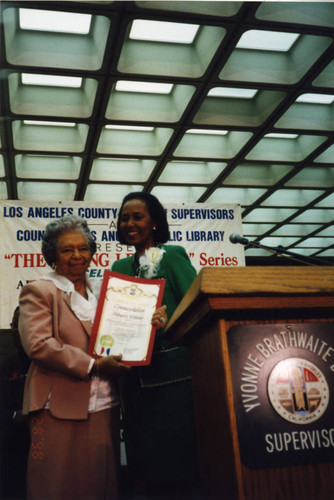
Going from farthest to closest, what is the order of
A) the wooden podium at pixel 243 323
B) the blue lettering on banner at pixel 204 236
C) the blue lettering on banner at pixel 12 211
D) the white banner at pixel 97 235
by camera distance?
the blue lettering on banner at pixel 204 236
the blue lettering on banner at pixel 12 211
the white banner at pixel 97 235
the wooden podium at pixel 243 323

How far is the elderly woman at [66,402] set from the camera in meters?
1.30

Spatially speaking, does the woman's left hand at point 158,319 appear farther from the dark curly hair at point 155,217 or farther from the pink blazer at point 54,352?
the dark curly hair at point 155,217

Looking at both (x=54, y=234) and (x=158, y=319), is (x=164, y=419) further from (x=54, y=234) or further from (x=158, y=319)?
(x=54, y=234)

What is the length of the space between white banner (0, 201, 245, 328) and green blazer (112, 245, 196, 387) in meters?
2.19

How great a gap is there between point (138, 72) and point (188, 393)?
3444 mm

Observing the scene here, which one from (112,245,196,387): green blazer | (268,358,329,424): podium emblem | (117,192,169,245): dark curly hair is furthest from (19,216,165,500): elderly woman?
(268,358,329,424): podium emblem

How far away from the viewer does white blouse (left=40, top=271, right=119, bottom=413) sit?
1396mm

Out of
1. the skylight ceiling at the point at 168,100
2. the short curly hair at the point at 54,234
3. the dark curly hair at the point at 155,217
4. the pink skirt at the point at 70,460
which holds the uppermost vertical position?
the skylight ceiling at the point at 168,100

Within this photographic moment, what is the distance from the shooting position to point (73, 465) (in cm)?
131

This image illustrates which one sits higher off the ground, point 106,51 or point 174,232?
point 106,51

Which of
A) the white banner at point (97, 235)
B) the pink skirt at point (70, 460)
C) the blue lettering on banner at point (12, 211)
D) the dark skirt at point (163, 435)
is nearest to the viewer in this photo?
the pink skirt at point (70, 460)

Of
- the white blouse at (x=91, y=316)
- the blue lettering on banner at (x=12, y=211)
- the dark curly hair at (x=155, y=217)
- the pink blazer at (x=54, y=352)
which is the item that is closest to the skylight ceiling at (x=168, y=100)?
the blue lettering on banner at (x=12, y=211)

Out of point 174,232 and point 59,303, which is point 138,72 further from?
point 59,303

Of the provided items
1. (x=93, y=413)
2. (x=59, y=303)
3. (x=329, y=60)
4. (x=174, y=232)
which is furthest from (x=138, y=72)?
(x=93, y=413)
